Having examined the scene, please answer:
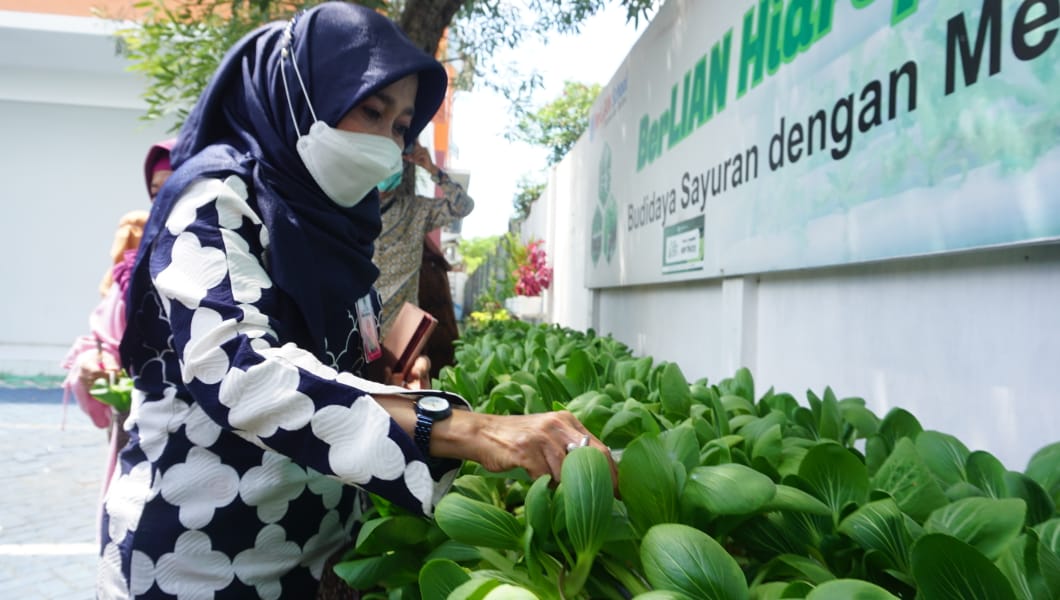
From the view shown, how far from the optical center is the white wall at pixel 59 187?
11.8m

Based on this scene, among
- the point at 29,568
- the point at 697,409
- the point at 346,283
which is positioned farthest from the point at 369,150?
the point at 29,568

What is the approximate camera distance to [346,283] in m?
1.54

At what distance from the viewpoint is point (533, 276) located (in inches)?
387

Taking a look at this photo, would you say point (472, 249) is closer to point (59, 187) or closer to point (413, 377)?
point (59, 187)

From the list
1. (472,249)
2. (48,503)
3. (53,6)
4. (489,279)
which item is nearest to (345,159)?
(48,503)

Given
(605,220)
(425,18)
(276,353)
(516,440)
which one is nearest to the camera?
(516,440)

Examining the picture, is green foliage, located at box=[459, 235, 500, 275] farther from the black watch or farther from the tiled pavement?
the black watch

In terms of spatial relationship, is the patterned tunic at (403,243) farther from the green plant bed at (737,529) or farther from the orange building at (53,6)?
the orange building at (53,6)

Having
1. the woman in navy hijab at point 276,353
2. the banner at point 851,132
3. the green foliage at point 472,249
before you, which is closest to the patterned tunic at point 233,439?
the woman in navy hijab at point 276,353

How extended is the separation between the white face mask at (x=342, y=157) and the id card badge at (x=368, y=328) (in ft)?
0.80

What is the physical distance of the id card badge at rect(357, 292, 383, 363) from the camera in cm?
171

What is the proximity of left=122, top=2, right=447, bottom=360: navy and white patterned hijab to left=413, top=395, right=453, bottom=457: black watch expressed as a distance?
40cm

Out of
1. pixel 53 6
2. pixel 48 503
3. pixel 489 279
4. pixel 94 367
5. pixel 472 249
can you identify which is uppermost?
pixel 53 6

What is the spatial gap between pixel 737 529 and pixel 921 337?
3.44 feet
